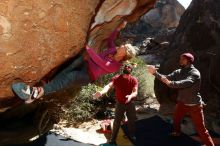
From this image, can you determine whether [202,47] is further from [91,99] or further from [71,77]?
[71,77]

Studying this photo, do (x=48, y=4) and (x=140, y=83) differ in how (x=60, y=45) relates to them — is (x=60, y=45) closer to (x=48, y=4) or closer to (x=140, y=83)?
(x=48, y=4)

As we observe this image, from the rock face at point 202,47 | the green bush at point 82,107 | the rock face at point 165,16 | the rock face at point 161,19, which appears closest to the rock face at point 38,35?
the green bush at point 82,107

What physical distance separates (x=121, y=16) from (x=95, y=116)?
4101mm

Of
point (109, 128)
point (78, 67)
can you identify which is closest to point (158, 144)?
point (109, 128)

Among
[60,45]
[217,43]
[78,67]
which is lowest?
[217,43]

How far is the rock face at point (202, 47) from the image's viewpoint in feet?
30.4

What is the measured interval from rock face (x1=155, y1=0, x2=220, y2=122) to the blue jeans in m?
4.63

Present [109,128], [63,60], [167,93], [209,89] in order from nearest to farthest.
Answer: [63,60] < [109,128] < [209,89] < [167,93]

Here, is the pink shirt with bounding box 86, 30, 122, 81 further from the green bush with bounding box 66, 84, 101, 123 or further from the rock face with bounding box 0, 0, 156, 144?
the green bush with bounding box 66, 84, 101, 123

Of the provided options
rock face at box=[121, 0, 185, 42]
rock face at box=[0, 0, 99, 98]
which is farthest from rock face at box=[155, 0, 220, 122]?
rock face at box=[121, 0, 185, 42]

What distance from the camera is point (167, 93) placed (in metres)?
10.2

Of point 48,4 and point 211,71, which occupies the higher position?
point 48,4

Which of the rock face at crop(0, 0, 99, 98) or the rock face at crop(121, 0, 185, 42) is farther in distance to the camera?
the rock face at crop(121, 0, 185, 42)

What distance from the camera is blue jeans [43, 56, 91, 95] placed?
541 cm
